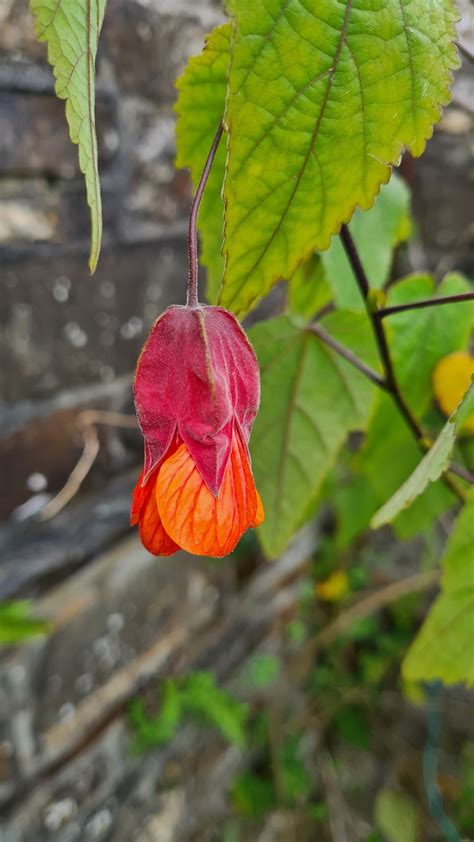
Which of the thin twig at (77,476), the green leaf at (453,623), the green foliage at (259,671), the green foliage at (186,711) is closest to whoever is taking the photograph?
the green leaf at (453,623)

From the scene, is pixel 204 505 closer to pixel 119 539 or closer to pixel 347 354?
pixel 347 354

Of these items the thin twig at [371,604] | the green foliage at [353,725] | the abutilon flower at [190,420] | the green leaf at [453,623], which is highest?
the abutilon flower at [190,420]

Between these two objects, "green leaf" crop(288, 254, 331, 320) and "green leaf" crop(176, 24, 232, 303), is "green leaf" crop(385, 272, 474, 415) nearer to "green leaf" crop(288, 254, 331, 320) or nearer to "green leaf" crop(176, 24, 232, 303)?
"green leaf" crop(288, 254, 331, 320)

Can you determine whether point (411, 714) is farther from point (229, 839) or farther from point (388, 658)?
point (229, 839)

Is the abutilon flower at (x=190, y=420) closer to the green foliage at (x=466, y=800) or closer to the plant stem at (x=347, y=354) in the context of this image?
the plant stem at (x=347, y=354)

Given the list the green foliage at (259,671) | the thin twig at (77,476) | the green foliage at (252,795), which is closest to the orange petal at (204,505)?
the thin twig at (77,476)

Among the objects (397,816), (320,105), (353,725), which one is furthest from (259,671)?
(320,105)

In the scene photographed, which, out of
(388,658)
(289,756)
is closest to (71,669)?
(289,756)
